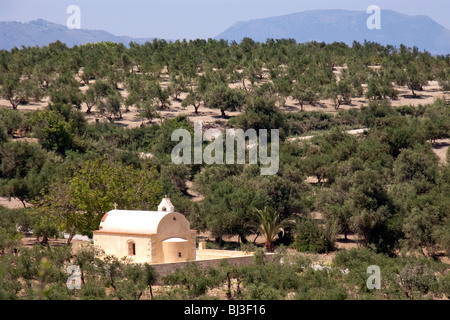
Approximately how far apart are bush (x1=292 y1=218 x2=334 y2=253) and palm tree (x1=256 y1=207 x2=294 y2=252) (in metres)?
1.11

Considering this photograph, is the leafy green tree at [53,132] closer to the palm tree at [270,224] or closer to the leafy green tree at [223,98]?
the leafy green tree at [223,98]

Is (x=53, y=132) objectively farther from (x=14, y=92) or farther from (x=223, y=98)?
(x=223, y=98)

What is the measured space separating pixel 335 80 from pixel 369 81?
3798mm

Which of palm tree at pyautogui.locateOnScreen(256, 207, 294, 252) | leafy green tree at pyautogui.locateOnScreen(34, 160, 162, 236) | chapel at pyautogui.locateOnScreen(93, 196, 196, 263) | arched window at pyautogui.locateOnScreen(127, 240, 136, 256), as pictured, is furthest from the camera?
palm tree at pyautogui.locateOnScreen(256, 207, 294, 252)

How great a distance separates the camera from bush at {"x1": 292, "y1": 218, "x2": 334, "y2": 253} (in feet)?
147

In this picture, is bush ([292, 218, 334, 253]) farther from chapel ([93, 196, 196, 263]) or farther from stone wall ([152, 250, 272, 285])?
chapel ([93, 196, 196, 263])

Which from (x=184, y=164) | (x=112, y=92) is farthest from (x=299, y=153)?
(x=112, y=92)

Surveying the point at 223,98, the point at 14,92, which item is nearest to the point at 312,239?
the point at 223,98

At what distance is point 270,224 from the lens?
4581 cm

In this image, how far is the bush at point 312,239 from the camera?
44.7 m

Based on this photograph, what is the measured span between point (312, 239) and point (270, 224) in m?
2.48

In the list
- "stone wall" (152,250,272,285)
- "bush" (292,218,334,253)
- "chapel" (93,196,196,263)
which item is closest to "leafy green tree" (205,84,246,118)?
"bush" (292,218,334,253)

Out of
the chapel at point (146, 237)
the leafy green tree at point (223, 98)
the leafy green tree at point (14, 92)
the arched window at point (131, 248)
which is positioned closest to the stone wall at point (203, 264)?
the chapel at point (146, 237)
